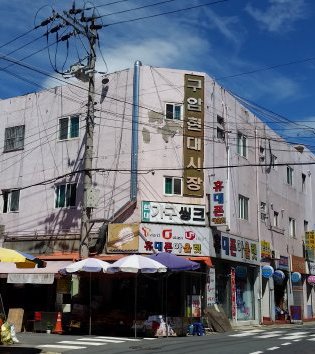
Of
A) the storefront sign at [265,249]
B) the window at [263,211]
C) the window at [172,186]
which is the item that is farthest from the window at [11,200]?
the window at [263,211]

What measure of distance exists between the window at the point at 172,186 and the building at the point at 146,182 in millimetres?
48

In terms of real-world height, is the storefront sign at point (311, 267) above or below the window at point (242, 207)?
below

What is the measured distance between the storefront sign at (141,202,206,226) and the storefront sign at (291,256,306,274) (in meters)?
12.5

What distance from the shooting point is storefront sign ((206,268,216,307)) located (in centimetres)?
2405

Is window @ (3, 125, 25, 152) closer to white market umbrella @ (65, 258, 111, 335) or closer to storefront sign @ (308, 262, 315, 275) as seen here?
white market umbrella @ (65, 258, 111, 335)

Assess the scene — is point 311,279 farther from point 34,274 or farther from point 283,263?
point 34,274

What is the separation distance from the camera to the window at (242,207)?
1113 inches

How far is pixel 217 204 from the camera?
24.0 metres

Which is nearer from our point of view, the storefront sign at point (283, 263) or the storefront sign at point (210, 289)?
the storefront sign at point (210, 289)

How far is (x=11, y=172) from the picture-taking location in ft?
A: 90.8

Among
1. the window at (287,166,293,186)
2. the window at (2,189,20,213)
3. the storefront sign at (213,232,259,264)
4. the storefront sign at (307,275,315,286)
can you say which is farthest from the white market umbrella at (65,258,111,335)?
the storefront sign at (307,275,315,286)

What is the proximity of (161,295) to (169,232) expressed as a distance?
2730mm

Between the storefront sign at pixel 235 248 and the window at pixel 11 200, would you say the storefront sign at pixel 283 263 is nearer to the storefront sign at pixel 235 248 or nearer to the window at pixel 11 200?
the storefront sign at pixel 235 248

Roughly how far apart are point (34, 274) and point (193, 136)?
30.7 feet
